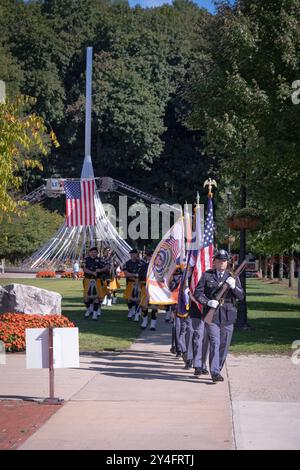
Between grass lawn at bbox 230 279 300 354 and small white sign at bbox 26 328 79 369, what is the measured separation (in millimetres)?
5807

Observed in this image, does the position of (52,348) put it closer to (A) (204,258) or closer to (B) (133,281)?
(A) (204,258)

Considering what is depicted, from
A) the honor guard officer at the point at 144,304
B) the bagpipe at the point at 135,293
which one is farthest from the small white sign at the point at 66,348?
the bagpipe at the point at 135,293

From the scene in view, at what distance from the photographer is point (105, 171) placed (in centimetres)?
6384

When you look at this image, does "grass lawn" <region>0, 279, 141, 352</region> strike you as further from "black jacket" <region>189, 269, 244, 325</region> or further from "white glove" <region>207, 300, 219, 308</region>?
"white glove" <region>207, 300, 219, 308</region>

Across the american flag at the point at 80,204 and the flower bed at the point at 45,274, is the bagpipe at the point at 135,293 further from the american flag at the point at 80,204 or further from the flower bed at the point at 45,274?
the flower bed at the point at 45,274

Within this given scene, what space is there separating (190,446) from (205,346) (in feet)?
14.9

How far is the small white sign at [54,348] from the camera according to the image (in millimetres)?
9133

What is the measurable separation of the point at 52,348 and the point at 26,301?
24.0ft

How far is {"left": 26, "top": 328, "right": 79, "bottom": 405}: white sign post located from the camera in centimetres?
912

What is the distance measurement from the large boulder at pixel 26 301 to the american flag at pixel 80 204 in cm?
1994

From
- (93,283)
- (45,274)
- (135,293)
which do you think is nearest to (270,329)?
(135,293)

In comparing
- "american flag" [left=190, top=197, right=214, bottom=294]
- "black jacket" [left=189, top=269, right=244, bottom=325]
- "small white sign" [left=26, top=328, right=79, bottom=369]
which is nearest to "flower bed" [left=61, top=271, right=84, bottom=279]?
"american flag" [left=190, top=197, right=214, bottom=294]

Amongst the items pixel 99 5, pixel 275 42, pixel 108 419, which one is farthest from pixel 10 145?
pixel 99 5
